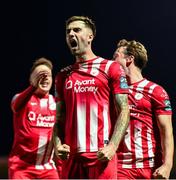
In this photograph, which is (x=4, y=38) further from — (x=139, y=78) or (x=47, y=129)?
(x=139, y=78)

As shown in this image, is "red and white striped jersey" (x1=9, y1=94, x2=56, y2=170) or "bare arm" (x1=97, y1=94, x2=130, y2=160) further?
"red and white striped jersey" (x1=9, y1=94, x2=56, y2=170)

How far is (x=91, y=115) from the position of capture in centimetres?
258

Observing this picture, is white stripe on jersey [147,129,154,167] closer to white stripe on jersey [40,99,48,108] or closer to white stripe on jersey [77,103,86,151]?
white stripe on jersey [77,103,86,151]

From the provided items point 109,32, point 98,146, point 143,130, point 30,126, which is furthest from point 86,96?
point 109,32

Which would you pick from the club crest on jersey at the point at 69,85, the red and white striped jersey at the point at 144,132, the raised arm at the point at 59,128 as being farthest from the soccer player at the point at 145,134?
the club crest on jersey at the point at 69,85

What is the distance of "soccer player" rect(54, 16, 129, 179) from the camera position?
8.34 ft

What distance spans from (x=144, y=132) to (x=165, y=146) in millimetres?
184

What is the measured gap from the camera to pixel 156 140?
3332mm

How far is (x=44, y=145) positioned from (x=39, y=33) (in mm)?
3156

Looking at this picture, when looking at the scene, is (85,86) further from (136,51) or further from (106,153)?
(136,51)

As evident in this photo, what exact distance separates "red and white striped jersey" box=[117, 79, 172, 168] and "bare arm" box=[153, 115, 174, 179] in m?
0.06

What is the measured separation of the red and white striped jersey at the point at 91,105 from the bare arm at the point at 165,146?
2.05ft

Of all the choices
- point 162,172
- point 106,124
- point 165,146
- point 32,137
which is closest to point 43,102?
point 32,137

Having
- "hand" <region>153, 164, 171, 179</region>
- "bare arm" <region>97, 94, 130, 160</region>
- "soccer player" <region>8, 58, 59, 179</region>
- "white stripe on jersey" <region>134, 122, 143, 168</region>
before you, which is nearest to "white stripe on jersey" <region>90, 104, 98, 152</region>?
"bare arm" <region>97, 94, 130, 160</region>
